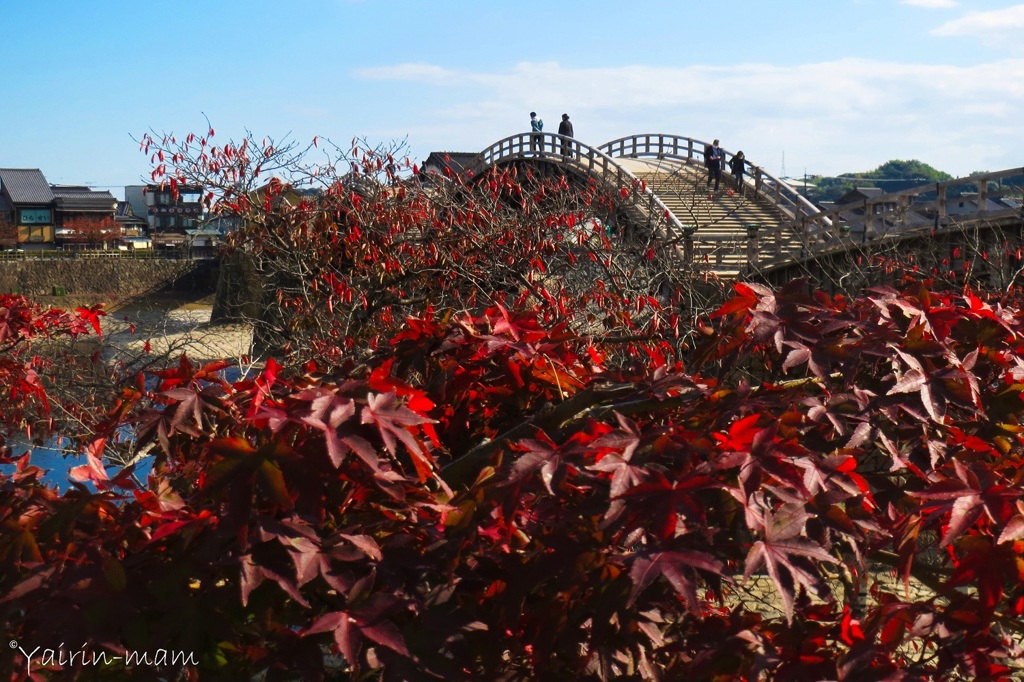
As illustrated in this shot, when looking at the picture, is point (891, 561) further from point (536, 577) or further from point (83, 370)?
point (83, 370)

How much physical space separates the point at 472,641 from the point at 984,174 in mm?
16649

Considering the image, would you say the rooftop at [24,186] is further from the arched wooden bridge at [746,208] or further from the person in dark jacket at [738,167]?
the person in dark jacket at [738,167]

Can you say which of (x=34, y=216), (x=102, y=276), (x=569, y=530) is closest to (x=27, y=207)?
(x=34, y=216)

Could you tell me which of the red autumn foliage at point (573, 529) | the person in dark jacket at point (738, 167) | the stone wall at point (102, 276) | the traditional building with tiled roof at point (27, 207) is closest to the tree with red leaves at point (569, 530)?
the red autumn foliage at point (573, 529)

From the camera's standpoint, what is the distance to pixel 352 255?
9.22 meters

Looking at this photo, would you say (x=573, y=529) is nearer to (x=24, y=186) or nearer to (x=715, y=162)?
(x=715, y=162)

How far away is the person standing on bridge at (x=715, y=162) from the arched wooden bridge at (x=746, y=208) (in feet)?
0.93

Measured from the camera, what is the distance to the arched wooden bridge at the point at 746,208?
1559 cm

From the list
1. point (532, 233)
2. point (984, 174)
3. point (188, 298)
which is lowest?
point (188, 298)

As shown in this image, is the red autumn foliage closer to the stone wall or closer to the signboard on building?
the stone wall

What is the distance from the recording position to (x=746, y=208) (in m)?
29.6

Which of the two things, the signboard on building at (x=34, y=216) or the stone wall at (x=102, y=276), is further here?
the signboard on building at (x=34, y=216)

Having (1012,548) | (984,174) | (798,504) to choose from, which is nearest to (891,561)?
(1012,548)

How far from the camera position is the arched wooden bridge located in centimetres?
1559
